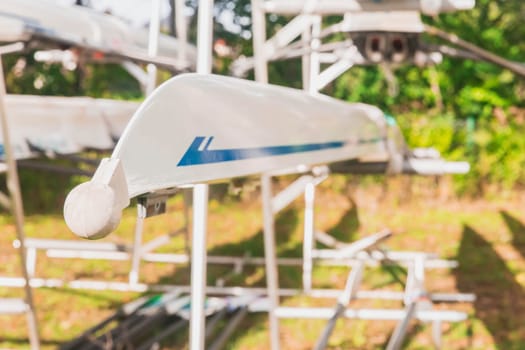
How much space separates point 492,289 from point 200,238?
5.40m

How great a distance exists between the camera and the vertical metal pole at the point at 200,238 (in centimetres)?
305

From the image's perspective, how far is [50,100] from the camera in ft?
18.3

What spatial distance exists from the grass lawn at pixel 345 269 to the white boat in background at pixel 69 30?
218 cm

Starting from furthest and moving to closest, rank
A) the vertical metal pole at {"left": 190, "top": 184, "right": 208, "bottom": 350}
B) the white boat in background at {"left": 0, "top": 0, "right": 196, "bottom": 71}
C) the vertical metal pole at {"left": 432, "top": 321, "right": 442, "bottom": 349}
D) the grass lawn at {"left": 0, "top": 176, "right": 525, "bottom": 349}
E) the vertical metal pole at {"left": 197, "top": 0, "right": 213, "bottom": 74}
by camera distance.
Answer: the grass lawn at {"left": 0, "top": 176, "right": 525, "bottom": 349} → the vertical metal pole at {"left": 432, "top": 321, "right": 442, "bottom": 349} → the white boat in background at {"left": 0, "top": 0, "right": 196, "bottom": 71} → the vertical metal pole at {"left": 197, "top": 0, "right": 213, "bottom": 74} → the vertical metal pole at {"left": 190, "top": 184, "right": 208, "bottom": 350}

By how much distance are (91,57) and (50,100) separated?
1320 millimetres

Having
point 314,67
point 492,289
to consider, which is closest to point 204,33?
point 314,67

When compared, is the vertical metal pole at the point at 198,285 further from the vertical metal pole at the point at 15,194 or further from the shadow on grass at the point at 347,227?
the shadow on grass at the point at 347,227

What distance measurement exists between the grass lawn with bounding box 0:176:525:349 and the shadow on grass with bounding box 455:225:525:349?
1cm

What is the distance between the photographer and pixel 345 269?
8.38 metres

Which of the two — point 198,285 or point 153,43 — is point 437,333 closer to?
point 198,285

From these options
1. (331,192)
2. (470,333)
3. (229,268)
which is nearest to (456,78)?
(331,192)

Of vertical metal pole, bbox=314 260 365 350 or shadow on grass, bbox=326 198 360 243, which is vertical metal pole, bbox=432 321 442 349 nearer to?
vertical metal pole, bbox=314 260 365 350

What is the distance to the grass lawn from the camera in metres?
6.42

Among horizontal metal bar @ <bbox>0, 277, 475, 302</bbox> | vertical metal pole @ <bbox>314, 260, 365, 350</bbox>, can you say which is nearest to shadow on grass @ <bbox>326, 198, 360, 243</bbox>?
horizontal metal bar @ <bbox>0, 277, 475, 302</bbox>
